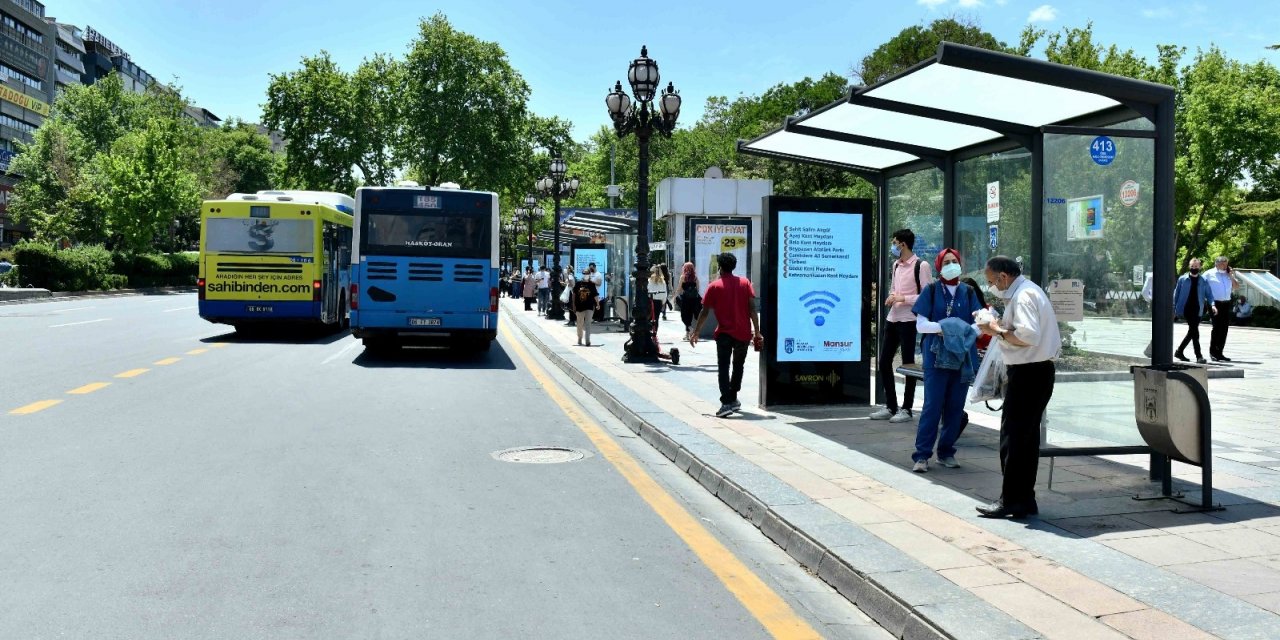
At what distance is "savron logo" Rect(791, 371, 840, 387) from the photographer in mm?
11102

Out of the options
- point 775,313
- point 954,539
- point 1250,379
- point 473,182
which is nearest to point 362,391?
point 775,313

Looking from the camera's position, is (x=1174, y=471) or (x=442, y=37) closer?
(x=1174, y=471)

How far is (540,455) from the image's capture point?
334 inches

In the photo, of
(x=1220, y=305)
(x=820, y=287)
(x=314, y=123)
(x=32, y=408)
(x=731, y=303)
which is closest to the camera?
(x=32, y=408)

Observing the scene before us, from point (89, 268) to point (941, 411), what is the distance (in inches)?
1843

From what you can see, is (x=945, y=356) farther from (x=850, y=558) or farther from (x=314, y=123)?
(x=314, y=123)

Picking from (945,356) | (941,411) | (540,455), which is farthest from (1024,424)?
(540,455)

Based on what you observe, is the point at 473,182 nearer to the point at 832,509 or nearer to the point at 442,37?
the point at 442,37

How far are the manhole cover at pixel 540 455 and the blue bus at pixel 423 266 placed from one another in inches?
356

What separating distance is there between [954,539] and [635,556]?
5.38ft

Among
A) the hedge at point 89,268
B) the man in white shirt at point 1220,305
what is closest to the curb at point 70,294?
the hedge at point 89,268

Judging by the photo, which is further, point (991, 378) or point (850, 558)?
point (991, 378)

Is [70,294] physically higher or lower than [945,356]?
higher

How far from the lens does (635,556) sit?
18.0 feet
